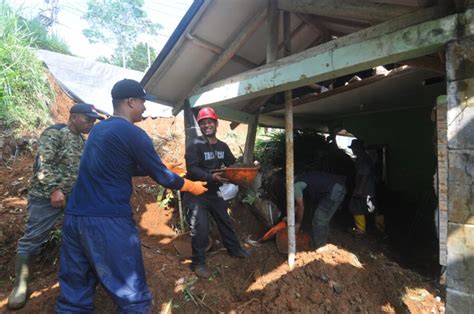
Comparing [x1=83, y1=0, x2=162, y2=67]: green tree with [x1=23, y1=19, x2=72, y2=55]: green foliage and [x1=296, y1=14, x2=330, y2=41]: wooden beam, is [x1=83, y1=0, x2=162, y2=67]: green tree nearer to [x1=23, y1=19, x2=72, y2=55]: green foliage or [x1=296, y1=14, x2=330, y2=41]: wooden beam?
[x1=23, y1=19, x2=72, y2=55]: green foliage

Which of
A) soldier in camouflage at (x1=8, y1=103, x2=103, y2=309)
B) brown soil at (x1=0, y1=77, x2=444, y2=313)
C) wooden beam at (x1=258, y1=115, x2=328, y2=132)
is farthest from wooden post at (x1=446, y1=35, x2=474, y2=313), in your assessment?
wooden beam at (x1=258, y1=115, x2=328, y2=132)

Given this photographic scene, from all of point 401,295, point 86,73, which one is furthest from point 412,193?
point 86,73

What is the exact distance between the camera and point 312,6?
318 cm

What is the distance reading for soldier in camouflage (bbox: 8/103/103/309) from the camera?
2.98 metres

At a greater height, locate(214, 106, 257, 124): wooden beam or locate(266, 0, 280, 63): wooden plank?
locate(266, 0, 280, 63): wooden plank

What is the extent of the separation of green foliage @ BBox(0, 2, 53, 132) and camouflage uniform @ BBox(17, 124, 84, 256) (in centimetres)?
393

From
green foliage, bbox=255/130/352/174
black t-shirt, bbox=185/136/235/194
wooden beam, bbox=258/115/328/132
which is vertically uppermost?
wooden beam, bbox=258/115/328/132

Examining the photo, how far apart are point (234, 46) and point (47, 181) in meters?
2.72

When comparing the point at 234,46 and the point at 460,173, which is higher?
the point at 234,46

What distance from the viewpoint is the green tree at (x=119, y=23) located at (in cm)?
3172

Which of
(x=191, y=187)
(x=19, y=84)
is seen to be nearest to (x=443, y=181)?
(x=191, y=187)

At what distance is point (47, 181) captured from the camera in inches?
120

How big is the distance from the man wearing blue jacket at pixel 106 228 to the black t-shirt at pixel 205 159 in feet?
3.56

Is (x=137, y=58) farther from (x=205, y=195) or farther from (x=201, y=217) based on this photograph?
(x=201, y=217)
